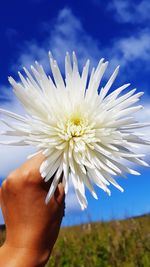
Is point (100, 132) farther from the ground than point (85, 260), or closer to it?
farther from the ground

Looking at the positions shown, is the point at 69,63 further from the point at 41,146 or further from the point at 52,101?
the point at 41,146

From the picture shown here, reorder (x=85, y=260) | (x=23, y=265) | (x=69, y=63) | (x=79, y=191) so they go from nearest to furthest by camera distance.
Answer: (x=79, y=191)
(x=69, y=63)
(x=23, y=265)
(x=85, y=260)

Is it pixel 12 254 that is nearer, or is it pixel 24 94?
pixel 24 94

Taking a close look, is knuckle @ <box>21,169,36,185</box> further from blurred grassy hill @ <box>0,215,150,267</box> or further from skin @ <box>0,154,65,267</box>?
blurred grassy hill @ <box>0,215,150,267</box>

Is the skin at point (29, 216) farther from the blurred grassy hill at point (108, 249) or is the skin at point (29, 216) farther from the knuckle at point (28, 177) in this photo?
the blurred grassy hill at point (108, 249)

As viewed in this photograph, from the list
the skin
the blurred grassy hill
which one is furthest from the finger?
the blurred grassy hill

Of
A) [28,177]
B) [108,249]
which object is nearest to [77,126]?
[28,177]

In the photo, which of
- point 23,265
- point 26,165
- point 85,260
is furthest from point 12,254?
point 85,260

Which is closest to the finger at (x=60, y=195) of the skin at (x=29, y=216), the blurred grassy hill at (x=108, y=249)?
the skin at (x=29, y=216)
